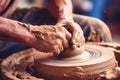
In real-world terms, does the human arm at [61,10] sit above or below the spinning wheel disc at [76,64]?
above

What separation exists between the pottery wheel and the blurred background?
306 centimetres

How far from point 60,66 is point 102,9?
3.44 metres

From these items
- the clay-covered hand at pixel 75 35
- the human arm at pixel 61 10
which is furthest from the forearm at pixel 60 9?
Result: the clay-covered hand at pixel 75 35

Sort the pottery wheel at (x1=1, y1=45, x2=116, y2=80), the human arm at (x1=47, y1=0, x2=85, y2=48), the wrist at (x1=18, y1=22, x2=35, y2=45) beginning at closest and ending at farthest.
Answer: the pottery wheel at (x1=1, y1=45, x2=116, y2=80) → the wrist at (x1=18, y1=22, x2=35, y2=45) → the human arm at (x1=47, y1=0, x2=85, y2=48)

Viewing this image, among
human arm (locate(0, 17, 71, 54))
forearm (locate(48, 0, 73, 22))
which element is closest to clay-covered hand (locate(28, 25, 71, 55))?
human arm (locate(0, 17, 71, 54))

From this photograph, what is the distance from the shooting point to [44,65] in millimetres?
1528

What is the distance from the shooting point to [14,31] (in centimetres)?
159

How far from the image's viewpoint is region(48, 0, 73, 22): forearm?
2068 millimetres

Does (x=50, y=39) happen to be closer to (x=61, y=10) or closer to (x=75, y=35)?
(x=75, y=35)

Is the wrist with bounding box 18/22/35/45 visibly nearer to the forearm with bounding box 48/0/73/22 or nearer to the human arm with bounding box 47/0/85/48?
the human arm with bounding box 47/0/85/48

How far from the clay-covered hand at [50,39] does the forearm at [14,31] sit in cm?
4

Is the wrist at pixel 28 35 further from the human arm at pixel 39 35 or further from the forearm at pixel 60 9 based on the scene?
the forearm at pixel 60 9

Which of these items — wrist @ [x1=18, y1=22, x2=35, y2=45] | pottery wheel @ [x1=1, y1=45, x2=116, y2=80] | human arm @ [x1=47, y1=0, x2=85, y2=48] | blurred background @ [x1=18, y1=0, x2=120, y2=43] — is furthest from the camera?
blurred background @ [x1=18, y1=0, x2=120, y2=43]

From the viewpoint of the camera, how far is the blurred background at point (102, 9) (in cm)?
472
